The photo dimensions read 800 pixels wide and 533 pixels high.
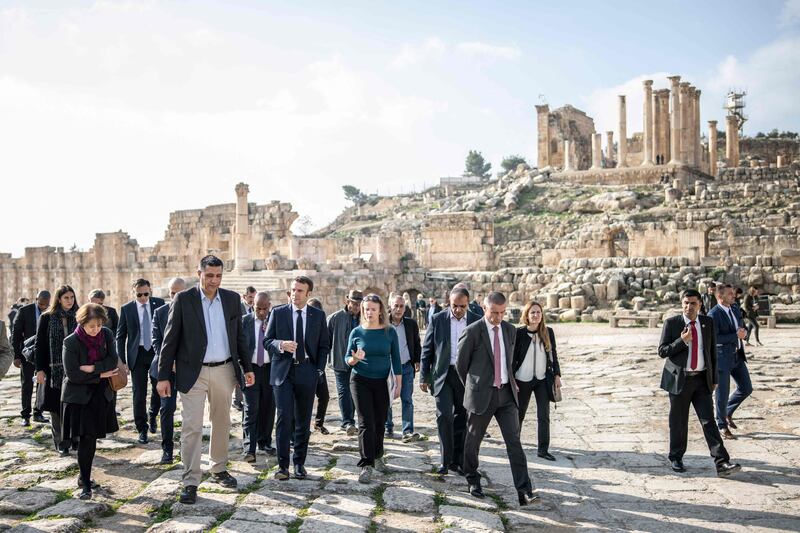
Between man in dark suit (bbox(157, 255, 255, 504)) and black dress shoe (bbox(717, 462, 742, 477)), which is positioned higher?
man in dark suit (bbox(157, 255, 255, 504))

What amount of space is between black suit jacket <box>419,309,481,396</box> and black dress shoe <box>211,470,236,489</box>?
1.88m

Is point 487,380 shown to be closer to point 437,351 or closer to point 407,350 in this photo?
point 437,351

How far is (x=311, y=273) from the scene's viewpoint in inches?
939

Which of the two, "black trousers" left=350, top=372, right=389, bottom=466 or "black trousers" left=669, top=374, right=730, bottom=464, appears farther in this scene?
"black trousers" left=669, top=374, right=730, bottom=464

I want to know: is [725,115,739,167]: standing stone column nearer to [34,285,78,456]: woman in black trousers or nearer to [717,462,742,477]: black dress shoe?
[717,462,742,477]: black dress shoe

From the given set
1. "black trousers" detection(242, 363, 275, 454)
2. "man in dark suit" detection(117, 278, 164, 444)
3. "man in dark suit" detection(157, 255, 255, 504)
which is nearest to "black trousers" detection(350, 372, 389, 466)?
"man in dark suit" detection(157, 255, 255, 504)

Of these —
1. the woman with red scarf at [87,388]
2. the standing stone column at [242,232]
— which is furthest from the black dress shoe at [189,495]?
the standing stone column at [242,232]

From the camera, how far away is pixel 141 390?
8125 millimetres

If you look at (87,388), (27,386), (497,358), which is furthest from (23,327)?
(497,358)

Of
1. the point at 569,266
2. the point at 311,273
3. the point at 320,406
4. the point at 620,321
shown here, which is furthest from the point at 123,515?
the point at 569,266

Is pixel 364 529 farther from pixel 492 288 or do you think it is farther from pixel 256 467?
pixel 492 288

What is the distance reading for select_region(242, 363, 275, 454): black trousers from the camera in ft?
23.6

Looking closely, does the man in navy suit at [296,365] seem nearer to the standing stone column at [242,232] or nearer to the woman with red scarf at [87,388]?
the woman with red scarf at [87,388]

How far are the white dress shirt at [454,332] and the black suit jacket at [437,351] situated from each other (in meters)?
0.03
